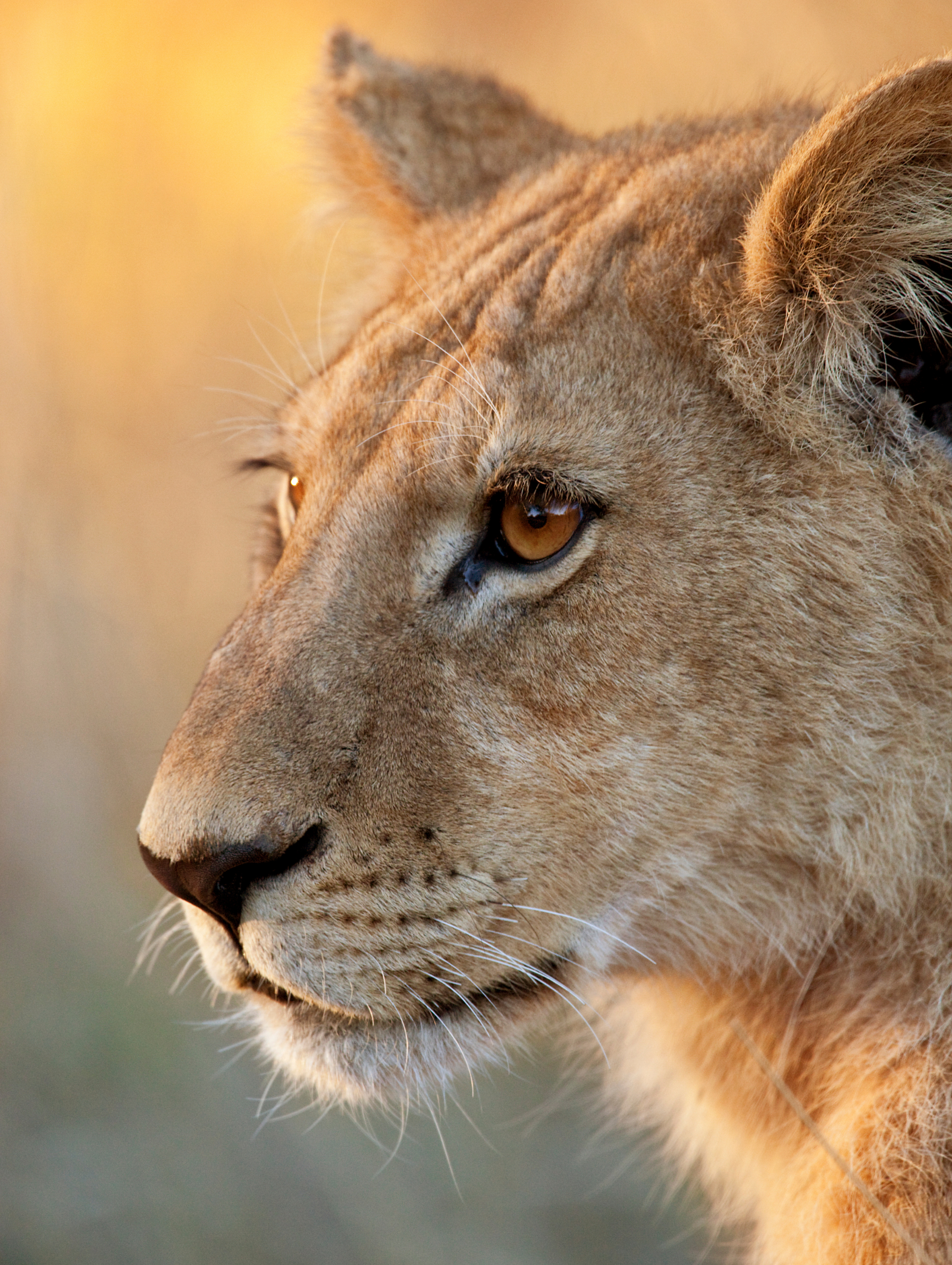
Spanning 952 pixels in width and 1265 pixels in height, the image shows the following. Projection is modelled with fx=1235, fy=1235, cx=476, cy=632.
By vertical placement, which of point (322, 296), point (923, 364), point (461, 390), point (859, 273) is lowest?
point (923, 364)

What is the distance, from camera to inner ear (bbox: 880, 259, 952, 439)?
194cm

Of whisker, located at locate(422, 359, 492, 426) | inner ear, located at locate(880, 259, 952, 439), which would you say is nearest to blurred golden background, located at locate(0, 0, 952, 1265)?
whisker, located at locate(422, 359, 492, 426)

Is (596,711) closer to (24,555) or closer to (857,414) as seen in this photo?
(857,414)

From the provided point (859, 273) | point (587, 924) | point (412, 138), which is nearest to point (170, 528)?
point (412, 138)

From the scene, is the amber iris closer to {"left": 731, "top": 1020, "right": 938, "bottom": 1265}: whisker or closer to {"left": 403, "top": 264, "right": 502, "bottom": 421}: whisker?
{"left": 403, "top": 264, "right": 502, "bottom": 421}: whisker

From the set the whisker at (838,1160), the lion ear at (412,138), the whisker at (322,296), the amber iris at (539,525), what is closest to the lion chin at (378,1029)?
the whisker at (838,1160)

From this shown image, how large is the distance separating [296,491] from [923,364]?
4.04ft

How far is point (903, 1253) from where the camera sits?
6.26 feet

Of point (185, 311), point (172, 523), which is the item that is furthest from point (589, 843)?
point (185, 311)

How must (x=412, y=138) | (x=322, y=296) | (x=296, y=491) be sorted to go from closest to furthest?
(x=296, y=491) → (x=412, y=138) → (x=322, y=296)

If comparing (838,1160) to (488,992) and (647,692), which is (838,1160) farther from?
(647,692)

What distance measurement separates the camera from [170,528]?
18.6ft

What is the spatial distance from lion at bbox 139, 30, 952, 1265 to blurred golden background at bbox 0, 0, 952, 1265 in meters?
1.04

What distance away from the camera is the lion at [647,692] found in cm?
189
